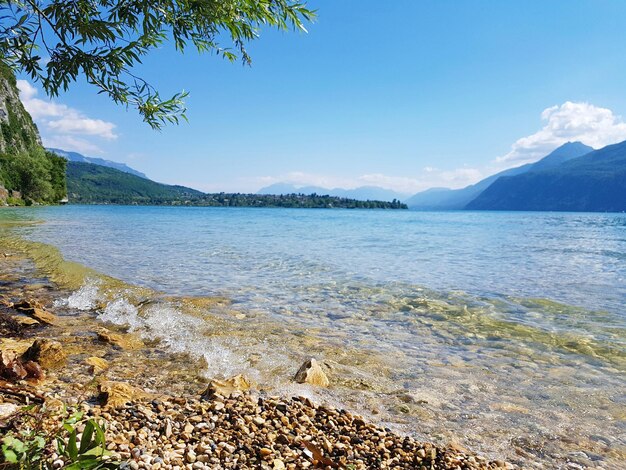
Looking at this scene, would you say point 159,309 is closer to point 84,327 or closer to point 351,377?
point 84,327

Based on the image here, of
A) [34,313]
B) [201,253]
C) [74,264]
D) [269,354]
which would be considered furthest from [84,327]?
[201,253]

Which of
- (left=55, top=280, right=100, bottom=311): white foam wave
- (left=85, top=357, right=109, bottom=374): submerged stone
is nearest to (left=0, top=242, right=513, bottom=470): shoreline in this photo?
(left=85, top=357, right=109, bottom=374): submerged stone

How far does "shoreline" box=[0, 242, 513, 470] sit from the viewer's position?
147 inches

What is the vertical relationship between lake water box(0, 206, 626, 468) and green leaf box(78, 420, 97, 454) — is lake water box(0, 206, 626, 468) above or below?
below

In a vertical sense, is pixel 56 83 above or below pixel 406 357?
above

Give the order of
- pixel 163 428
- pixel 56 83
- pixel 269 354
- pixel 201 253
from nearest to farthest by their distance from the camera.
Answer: pixel 163 428 → pixel 56 83 → pixel 269 354 → pixel 201 253

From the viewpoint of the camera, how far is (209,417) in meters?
4.39

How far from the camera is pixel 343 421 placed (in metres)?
4.65

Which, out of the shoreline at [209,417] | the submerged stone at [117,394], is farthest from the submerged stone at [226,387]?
the submerged stone at [117,394]

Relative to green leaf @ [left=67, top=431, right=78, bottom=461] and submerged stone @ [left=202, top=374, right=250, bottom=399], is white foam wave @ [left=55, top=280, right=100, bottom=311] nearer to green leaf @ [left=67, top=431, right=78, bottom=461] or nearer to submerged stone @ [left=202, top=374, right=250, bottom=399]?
submerged stone @ [left=202, top=374, right=250, bottom=399]

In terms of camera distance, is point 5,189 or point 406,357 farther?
point 5,189

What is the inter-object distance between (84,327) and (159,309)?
92.7 inches

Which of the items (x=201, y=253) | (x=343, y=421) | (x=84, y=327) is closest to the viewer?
(x=343, y=421)

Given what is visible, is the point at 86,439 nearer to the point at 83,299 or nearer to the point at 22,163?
the point at 83,299
